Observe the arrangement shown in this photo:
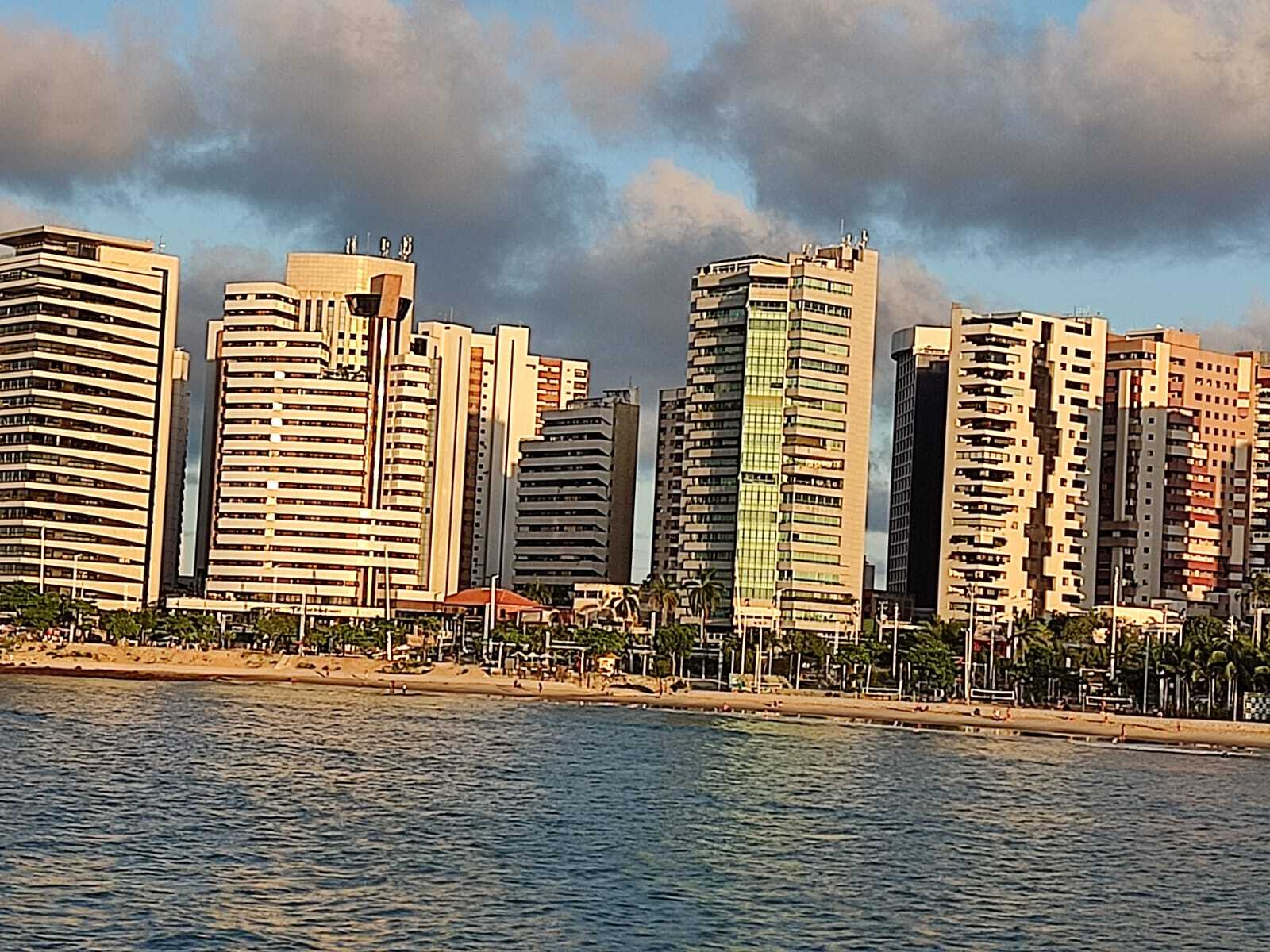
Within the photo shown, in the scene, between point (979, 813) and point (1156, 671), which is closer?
point (979, 813)

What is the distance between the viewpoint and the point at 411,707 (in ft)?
571

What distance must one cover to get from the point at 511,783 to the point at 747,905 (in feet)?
133

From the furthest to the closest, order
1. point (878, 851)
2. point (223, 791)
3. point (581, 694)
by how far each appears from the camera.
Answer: point (581, 694), point (223, 791), point (878, 851)

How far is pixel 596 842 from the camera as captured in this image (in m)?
83.2

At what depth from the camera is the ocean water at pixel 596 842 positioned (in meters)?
61.5

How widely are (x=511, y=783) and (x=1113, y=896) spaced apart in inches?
1628

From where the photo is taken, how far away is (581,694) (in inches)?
7869

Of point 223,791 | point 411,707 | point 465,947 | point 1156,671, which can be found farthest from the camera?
point 1156,671

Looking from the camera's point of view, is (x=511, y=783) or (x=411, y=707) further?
(x=411, y=707)

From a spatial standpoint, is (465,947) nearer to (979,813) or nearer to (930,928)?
(930,928)

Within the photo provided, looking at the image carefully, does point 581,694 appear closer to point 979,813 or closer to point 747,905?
point 979,813

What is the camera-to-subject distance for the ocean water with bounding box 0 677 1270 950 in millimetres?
61500

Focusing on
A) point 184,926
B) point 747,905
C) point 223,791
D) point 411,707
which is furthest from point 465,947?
point 411,707

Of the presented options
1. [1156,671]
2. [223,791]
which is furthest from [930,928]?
[1156,671]
